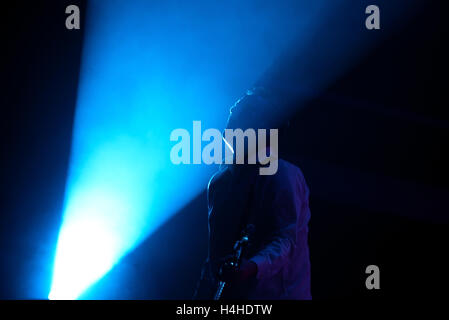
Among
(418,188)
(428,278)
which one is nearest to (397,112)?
(418,188)

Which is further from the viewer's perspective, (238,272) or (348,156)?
(348,156)

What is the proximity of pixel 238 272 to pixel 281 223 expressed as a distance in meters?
0.26

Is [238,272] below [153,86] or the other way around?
below

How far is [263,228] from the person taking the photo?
59.4 inches

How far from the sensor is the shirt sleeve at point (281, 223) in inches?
53.7

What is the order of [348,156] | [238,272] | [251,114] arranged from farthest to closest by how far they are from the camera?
[348,156] → [251,114] → [238,272]

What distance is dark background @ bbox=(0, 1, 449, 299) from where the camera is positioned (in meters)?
2.12

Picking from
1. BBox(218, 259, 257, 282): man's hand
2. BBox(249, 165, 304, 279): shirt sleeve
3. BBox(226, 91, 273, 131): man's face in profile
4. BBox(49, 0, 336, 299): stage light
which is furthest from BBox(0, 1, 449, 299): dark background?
BBox(218, 259, 257, 282): man's hand

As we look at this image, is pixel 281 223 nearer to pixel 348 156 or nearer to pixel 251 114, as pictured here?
pixel 251 114

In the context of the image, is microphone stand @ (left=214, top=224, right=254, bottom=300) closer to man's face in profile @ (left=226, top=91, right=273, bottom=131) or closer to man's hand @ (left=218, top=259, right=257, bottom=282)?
man's hand @ (left=218, top=259, right=257, bottom=282)

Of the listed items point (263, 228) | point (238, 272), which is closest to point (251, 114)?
point (263, 228)

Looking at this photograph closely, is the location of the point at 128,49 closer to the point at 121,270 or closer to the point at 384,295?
the point at 121,270

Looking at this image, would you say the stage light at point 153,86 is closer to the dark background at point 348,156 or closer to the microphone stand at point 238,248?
the dark background at point 348,156

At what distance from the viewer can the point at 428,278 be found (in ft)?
7.91
